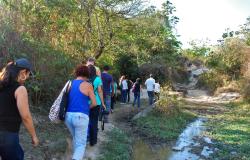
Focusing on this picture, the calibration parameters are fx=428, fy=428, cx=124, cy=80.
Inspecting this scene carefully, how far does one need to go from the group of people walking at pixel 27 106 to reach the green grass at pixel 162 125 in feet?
9.12

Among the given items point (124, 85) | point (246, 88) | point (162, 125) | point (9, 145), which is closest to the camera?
point (9, 145)

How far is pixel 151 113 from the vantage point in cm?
1822

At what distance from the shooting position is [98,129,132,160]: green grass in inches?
376

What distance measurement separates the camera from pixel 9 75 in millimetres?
4809

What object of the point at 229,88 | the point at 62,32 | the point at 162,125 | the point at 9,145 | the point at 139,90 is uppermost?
the point at 62,32

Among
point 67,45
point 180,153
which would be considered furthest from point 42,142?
point 67,45

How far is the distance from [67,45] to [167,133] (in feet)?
15.1

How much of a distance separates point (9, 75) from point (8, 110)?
0.39 m

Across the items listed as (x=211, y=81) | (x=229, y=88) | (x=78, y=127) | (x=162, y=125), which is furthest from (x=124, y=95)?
(x=211, y=81)

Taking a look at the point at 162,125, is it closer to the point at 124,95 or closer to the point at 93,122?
the point at 124,95

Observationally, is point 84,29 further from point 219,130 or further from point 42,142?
point 42,142

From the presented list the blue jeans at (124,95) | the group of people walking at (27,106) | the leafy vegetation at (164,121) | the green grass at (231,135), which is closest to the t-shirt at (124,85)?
the blue jeans at (124,95)

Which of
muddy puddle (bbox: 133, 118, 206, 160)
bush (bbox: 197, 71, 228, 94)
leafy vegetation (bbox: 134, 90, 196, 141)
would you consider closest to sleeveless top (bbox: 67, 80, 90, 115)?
muddy puddle (bbox: 133, 118, 206, 160)

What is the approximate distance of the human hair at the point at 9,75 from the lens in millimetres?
4762
